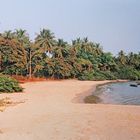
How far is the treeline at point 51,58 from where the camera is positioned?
6781cm

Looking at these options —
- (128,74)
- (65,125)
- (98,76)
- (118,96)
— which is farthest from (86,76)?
(65,125)

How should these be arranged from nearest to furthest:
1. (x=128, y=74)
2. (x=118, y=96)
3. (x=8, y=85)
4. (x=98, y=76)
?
(x=8, y=85) → (x=118, y=96) → (x=98, y=76) → (x=128, y=74)

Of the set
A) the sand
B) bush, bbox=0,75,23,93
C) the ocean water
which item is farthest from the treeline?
the sand

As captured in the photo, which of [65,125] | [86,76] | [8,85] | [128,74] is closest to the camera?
[65,125]

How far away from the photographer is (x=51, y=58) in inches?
2963

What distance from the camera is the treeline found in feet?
222

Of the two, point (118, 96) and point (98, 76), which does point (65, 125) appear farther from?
point (98, 76)

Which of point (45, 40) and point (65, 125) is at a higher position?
point (45, 40)

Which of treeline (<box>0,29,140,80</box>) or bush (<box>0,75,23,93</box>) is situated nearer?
bush (<box>0,75,23,93</box>)

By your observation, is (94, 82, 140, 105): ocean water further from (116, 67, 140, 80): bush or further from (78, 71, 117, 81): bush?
(116, 67, 140, 80): bush

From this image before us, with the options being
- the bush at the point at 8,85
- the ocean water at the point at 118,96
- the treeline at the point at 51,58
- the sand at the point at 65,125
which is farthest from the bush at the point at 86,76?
the sand at the point at 65,125

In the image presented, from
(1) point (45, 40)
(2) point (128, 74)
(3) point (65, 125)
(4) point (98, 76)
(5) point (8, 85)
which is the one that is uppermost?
(1) point (45, 40)

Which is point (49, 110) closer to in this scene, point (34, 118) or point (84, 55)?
point (34, 118)

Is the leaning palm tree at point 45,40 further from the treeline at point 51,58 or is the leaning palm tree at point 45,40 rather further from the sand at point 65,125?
the sand at point 65,125
